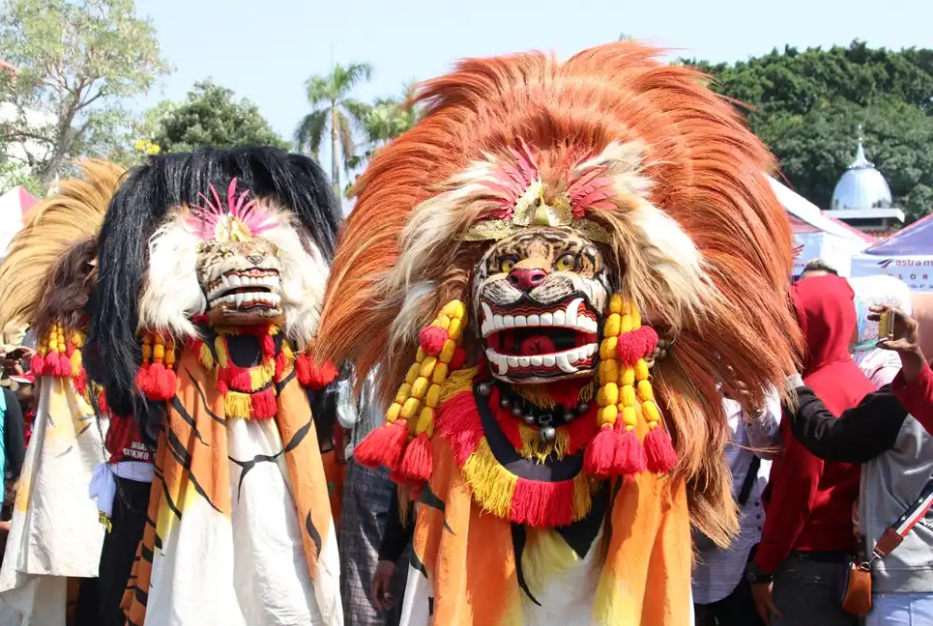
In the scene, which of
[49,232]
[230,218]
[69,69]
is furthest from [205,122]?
[230,218]

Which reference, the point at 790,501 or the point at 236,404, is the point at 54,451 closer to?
the point at 236,404

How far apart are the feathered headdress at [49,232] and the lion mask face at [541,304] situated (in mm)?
3159

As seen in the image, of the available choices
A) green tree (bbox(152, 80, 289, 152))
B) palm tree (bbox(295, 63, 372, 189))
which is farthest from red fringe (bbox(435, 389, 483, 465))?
palm tree (bbox(295, 63, 372, 189))

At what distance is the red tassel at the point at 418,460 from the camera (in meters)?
2.48

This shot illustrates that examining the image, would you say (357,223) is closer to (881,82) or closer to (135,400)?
(135,400)

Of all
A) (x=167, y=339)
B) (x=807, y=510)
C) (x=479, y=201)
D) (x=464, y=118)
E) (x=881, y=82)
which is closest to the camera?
(x=479, y=201)

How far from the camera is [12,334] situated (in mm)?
5316

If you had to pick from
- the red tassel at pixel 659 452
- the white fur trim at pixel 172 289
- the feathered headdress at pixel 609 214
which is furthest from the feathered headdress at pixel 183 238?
the red tassel at pixel 659 452

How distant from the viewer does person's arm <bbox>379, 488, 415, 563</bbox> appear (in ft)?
9.35

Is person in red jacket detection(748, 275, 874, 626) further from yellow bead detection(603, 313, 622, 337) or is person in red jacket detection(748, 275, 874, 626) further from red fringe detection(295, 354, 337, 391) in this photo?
red fringe detection(295, 354, 337, 391)

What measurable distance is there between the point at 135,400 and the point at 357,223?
56.8 inches

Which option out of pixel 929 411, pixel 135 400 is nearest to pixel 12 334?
pixel 135 400

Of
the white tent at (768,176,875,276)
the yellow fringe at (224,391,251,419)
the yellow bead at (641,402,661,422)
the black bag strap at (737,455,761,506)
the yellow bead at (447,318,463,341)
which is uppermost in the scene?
the white tent at (768,176,875,276)

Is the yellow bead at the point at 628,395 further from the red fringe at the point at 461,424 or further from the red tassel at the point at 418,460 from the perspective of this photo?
the red tassel at the point at 418,460
